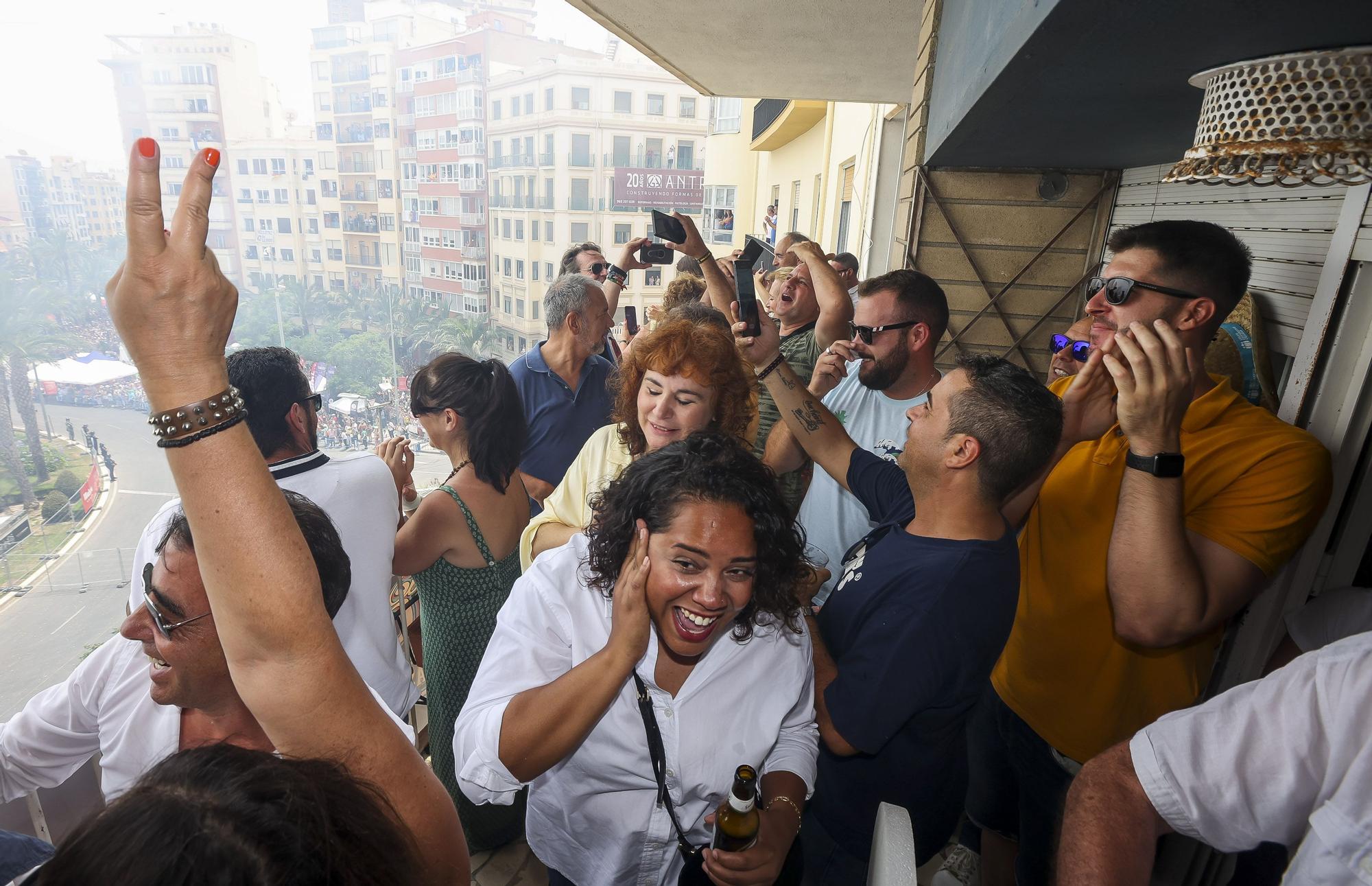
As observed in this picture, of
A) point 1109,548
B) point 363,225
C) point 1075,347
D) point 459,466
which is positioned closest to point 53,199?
point 459,466

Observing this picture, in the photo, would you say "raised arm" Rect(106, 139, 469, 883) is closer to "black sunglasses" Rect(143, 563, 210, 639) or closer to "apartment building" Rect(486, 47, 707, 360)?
"black sunglasses" Rect(143, 563, 210, 639)

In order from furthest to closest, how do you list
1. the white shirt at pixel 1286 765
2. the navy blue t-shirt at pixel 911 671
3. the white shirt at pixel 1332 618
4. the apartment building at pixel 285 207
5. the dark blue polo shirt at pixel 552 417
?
the apartment building at pixel 285 207, the dark blue polo shirt at pixel 552 417, the white shirt at pixel 1332 618, the navy blue t-shirt at pixel 911 671, the white shirt at pixel 1286 765

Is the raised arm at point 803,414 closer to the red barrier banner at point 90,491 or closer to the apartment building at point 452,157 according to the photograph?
the red barrier banner at point 90,491

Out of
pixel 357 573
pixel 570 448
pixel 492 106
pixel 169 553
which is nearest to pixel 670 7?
pixel 570 448

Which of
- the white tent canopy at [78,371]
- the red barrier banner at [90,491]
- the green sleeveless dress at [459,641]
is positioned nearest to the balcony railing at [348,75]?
the white tent canopy at [78,371]

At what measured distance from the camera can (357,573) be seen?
202cm

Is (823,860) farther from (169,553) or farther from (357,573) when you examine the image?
(169,553)

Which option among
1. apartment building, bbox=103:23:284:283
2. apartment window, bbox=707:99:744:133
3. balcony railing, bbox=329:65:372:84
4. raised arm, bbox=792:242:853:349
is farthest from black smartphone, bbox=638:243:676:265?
balcony railing, bbox=329:65:372:84

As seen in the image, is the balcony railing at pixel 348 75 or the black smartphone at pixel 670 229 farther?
the balcony railing at pixel 348 75

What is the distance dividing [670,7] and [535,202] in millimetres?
29141

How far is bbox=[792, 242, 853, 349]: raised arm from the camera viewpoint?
358 cm

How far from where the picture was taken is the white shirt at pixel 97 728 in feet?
4.46

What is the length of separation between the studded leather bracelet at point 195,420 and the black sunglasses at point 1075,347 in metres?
2.39

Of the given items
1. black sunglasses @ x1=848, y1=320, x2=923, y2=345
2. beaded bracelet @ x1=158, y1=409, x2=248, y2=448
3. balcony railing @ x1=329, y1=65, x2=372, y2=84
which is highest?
balcony railing @ x1=329, y1=65, x2=372, y2=84
